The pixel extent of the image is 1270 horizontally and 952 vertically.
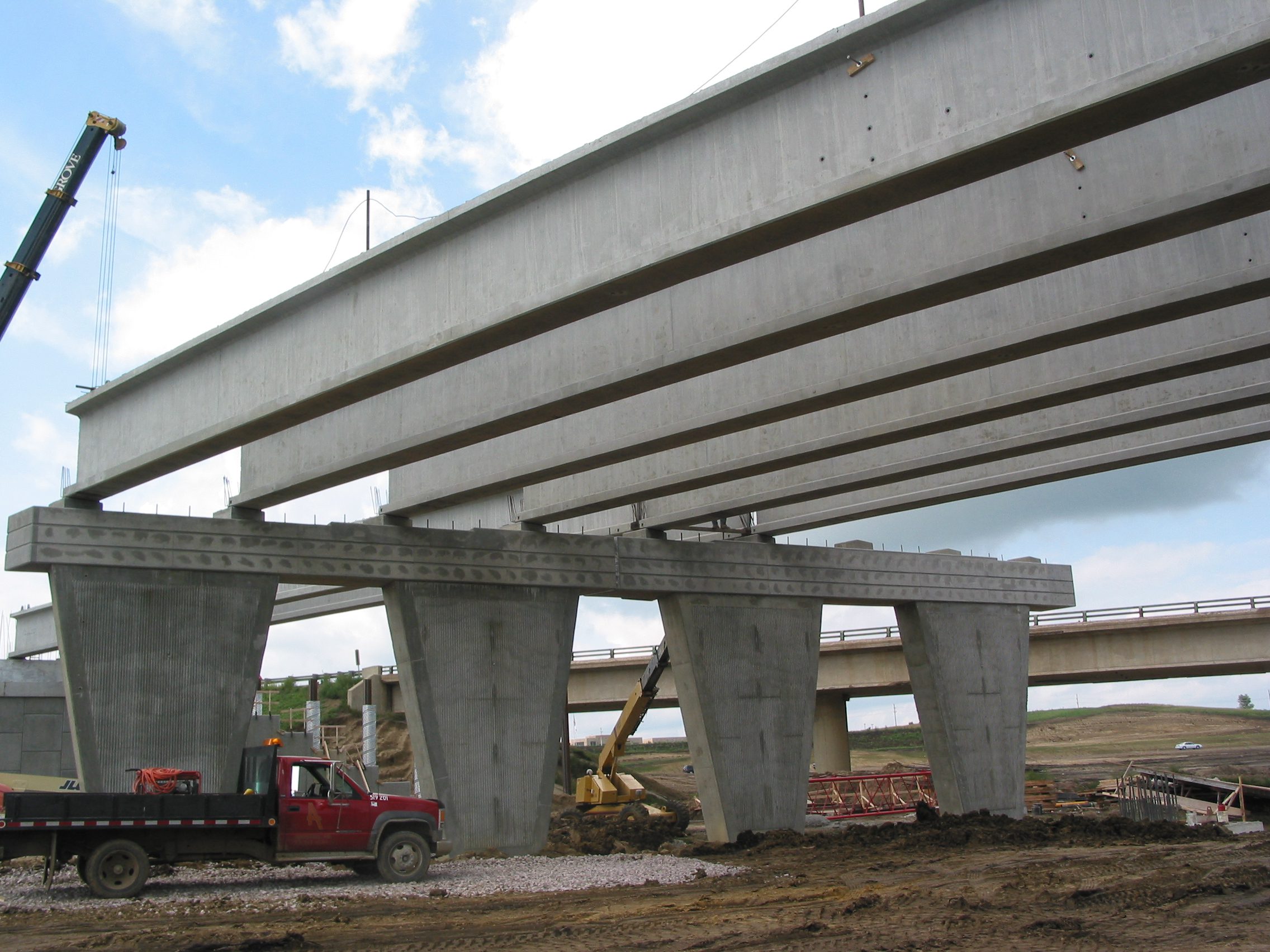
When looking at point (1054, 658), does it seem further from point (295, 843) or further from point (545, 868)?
point (295, 843)

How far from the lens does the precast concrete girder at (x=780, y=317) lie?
35.8ft

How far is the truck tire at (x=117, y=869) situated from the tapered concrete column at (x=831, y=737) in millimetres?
36816

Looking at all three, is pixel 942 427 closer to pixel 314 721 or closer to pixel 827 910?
pixel 827 910

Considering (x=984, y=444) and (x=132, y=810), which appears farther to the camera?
(x=984, y=444)

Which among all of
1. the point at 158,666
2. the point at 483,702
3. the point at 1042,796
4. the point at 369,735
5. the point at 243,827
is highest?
the point at 158,666

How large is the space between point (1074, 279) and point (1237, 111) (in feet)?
→ 10.5

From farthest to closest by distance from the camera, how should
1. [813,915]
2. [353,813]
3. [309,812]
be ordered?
[353,813]
[309,812]
[813,915]

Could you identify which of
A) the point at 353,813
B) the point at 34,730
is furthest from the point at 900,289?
the point at 34,730

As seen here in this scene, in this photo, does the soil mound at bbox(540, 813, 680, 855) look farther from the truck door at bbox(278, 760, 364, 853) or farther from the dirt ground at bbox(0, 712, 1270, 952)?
the truck door at bbox(278, 760, 364, 853)

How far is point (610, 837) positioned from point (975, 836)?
6.95m

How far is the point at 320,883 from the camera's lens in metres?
15.2

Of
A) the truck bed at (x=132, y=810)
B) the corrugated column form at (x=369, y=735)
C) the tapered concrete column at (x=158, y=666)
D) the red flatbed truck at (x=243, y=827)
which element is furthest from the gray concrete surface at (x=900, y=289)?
the corrugated column form at (x=369, y=735)

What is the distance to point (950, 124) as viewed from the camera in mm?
10414

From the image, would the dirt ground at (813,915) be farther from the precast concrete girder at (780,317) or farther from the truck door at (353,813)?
the precast concrete girder at (780,317)
